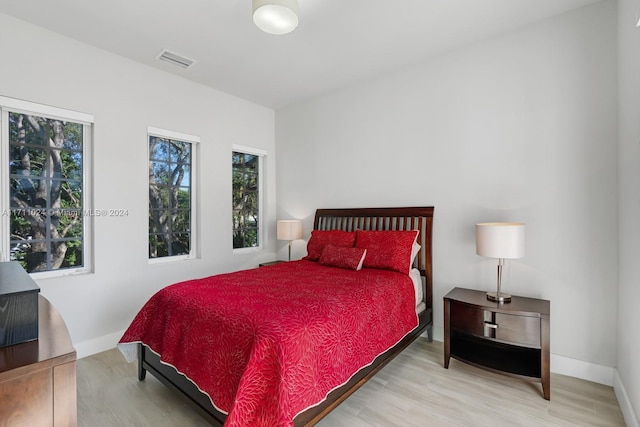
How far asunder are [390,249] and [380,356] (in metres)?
1.06

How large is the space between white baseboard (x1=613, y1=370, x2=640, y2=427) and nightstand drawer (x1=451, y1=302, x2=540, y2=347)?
1.71 ft

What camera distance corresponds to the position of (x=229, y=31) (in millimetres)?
2746

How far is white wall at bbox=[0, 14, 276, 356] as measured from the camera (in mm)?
2674

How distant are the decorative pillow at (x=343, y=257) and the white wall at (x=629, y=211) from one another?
1909 millimetres

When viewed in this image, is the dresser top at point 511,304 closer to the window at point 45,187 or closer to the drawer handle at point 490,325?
the drawer handle at point 490,325

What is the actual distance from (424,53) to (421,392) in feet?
10.1

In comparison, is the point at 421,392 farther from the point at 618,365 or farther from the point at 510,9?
the point at 510,9

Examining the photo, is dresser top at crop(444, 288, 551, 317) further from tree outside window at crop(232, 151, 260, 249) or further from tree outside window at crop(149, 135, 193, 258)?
tree outside window at crop(149, 135, 193, 258)

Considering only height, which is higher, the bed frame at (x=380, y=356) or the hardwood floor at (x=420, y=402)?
the bed frame at (x=380, y=356)

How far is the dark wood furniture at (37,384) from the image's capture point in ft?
2.72

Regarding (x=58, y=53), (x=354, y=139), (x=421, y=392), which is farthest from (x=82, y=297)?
(x=354, y=139)

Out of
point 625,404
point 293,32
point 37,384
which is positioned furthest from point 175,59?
point 625,404

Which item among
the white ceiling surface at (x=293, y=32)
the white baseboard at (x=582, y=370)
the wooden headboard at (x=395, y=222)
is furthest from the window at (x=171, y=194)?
the white baseboard at (x=582, y=370)

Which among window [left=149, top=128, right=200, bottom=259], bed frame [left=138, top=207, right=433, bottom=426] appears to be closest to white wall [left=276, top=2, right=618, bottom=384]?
bed frame [left=138, top=207, right=433, bottom=426]
